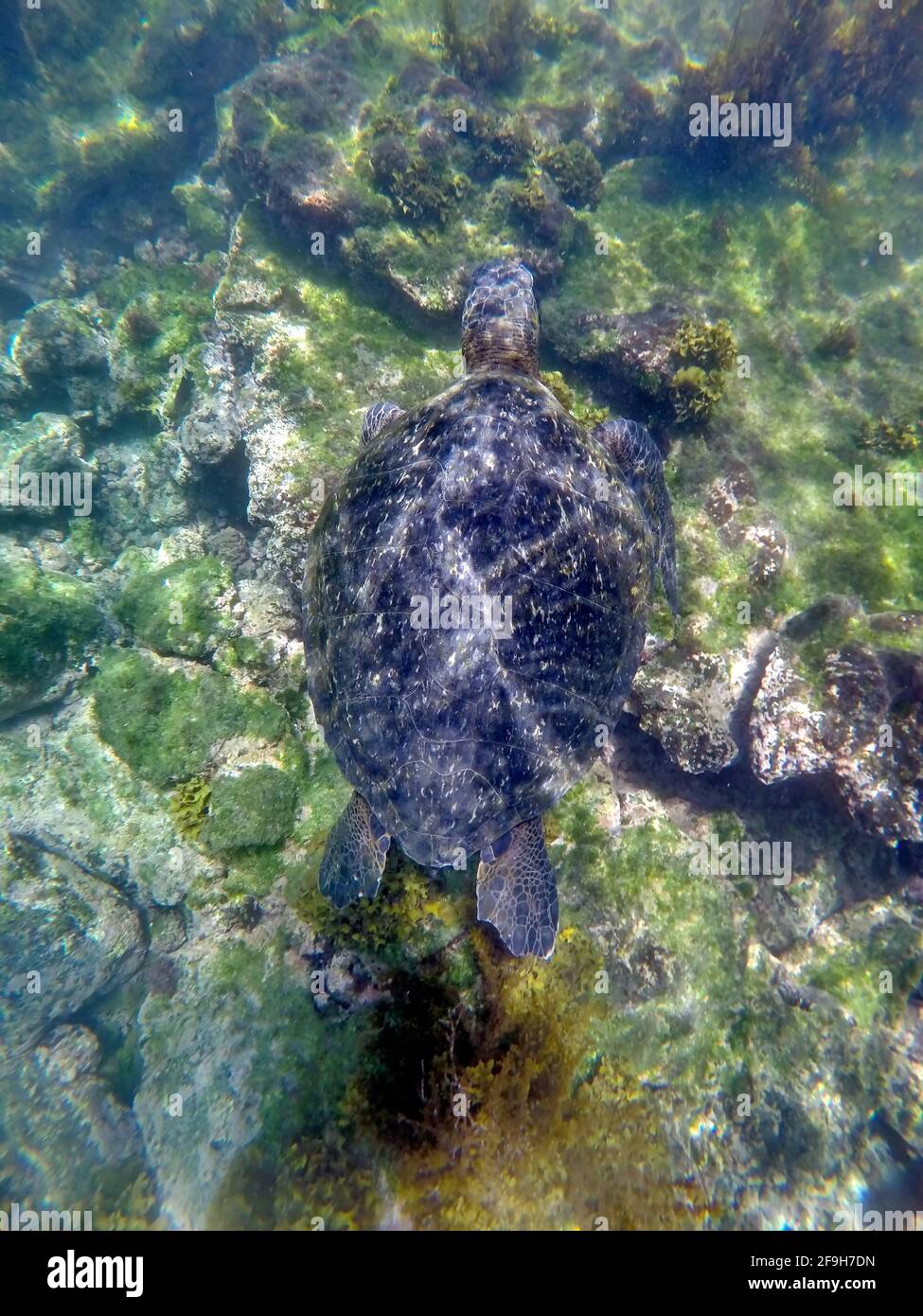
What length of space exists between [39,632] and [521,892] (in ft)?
19.7

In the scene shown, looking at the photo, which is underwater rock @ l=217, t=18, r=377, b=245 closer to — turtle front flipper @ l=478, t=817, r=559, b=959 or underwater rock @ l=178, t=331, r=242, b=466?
underwater rock @ l=178, t=331, r=242, b=466

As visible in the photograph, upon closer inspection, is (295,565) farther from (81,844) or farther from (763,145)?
(763,145)

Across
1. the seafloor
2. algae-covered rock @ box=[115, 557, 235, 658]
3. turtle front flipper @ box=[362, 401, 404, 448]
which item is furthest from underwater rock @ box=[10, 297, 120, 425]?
turtle front flipper @ box=[362, 401, 404, 448]

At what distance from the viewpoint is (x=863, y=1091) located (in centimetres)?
565

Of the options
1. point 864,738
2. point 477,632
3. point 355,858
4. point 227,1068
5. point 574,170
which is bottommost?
point 227,1068

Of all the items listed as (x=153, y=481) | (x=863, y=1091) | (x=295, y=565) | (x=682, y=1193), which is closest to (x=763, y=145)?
(x=295, y=565)

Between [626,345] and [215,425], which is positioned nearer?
[626,345]

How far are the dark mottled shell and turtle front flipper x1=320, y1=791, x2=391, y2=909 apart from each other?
0.54m

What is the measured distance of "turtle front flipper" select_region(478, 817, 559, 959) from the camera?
436 centimetres

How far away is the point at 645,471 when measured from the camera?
5836 mm

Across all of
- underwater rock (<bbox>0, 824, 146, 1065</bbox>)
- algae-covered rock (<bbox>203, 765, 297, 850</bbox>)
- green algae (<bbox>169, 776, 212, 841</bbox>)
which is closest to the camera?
algae-covered rock (<bbox>203, 765, 297, 850</bbox>)

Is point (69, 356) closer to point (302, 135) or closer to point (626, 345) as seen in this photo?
point (302, 135)

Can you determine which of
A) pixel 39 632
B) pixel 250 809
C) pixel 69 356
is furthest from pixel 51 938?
pixel 69 356

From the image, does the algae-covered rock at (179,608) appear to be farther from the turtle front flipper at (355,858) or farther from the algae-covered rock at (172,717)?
the turtle front flipper at (355,858)
